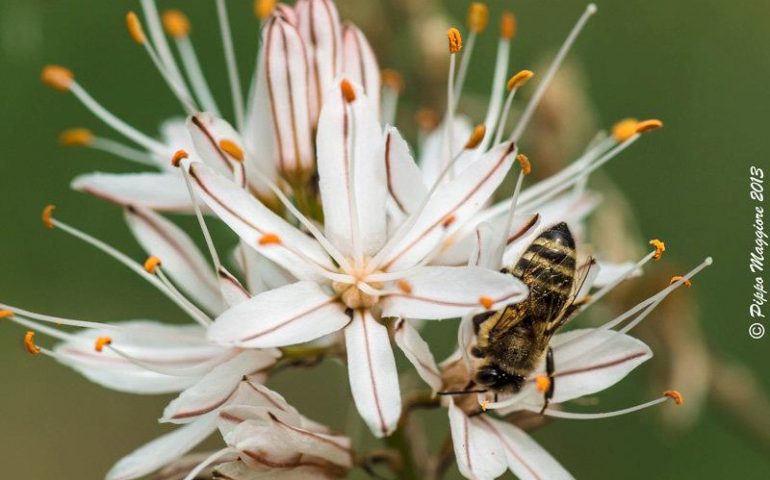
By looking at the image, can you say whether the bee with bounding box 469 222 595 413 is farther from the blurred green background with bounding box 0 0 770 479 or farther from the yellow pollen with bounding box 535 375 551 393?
the blurred green background with bounding box 0 0 770 479

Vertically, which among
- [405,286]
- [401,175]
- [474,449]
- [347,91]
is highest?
[347,91]

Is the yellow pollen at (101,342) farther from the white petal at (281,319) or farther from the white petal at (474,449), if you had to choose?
the white petal at (474,449)

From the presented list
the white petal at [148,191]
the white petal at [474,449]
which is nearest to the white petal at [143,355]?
the white petal at [148,191]

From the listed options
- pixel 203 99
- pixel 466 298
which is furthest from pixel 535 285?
pixel 203 99

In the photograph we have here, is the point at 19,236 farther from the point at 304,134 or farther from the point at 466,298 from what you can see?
the point at 466,298

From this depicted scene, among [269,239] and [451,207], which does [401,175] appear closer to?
[451,207]

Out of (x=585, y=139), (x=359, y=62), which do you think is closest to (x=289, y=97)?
(x=359, y=62)
